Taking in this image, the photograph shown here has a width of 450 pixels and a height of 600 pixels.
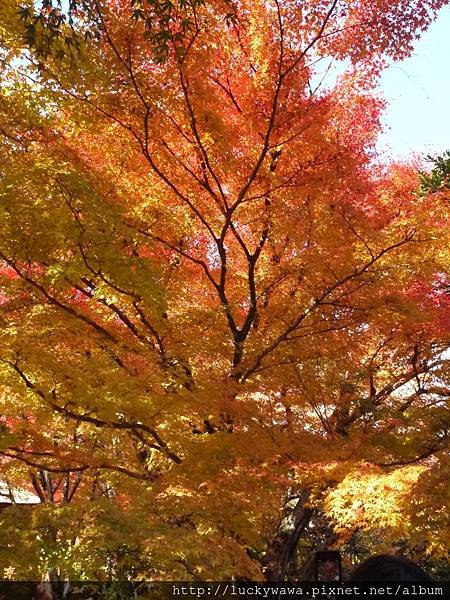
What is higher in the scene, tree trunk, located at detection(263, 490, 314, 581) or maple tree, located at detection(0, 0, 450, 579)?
maple tree, located at detection(0, 0, 450, 579)

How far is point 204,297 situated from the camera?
9.23 m

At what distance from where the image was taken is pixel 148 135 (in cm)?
708

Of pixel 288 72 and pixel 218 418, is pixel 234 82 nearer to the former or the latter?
pixel 288 72

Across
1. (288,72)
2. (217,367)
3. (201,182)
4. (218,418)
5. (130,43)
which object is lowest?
(218,418)

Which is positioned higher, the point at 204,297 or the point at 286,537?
the point at 204,297

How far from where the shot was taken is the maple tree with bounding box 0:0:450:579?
5.82 metres

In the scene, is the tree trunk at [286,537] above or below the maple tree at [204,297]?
below

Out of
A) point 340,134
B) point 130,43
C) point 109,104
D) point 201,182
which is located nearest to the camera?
point 130,43

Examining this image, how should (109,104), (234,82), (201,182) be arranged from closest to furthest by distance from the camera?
(109,104) < (201,182) < (234,82)

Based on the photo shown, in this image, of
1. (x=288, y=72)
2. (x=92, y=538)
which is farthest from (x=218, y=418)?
(x=288, y=72)

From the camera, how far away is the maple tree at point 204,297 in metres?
5.82

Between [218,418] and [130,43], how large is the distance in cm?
518

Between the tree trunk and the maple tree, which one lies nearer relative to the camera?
the maple tree

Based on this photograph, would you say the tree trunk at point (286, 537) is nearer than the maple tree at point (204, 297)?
No
